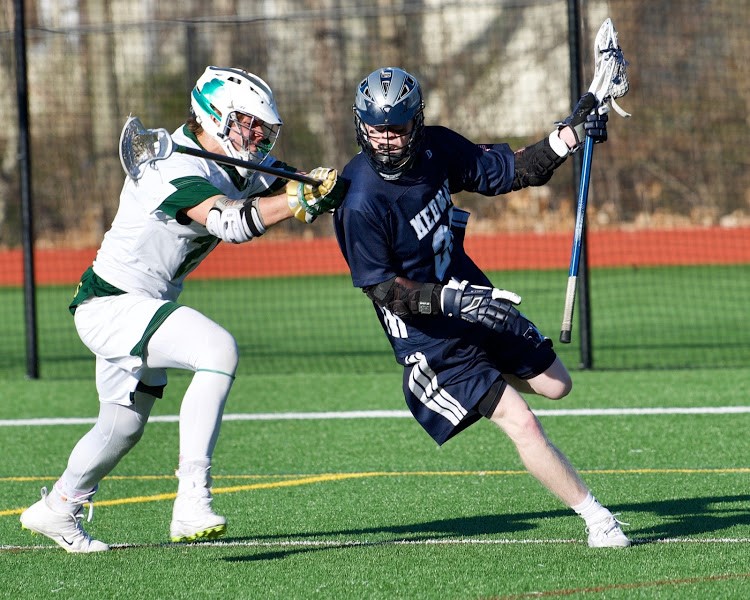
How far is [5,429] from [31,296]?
8.68 feet

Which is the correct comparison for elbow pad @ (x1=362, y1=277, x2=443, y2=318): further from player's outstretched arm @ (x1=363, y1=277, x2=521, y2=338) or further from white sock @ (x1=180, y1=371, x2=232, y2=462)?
white sock @ (x1=180, y1=371, x2=232, y2=462)

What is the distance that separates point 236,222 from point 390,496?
2202 millimetres

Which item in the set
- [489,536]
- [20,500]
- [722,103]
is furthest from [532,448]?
[722,103]

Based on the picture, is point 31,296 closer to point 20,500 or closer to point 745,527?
point 20,500

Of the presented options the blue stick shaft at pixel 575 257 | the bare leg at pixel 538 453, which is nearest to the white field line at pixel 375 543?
the bare leg at pixel 538 453

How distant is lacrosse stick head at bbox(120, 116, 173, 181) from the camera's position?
5145mm

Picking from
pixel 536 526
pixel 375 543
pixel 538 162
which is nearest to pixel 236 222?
pixel 538 162

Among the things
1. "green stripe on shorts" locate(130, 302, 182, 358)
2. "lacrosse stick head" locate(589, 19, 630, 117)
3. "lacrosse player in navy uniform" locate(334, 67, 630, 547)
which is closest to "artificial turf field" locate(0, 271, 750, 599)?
"lacrosse player in navy uniform" locate(334, 67, 630, 547)

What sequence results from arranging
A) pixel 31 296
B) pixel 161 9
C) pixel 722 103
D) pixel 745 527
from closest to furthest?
1. pixel 745 527
2. pixel 31 296
3. pixel 722 103
4. pixel 161 9

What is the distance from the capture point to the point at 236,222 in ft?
16.3

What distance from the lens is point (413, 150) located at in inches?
206

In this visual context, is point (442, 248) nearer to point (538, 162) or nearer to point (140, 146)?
point (538, 162)

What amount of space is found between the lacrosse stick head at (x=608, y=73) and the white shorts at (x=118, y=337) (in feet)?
6.68

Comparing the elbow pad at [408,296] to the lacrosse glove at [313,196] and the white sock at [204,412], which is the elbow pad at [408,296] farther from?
the white sock at [204,412]
